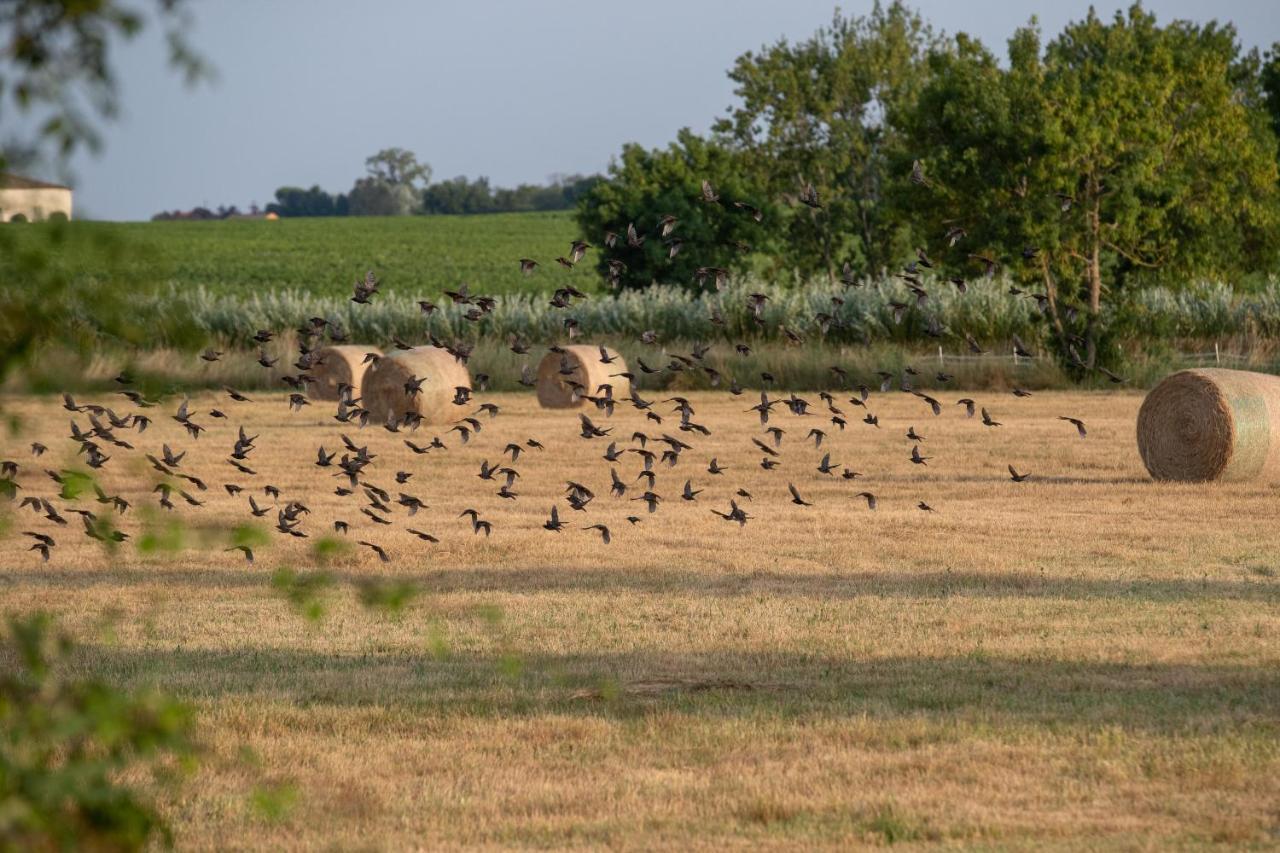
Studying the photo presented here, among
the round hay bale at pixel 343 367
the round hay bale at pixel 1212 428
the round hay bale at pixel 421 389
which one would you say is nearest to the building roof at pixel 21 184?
the round hay bale at pixel 1212 428

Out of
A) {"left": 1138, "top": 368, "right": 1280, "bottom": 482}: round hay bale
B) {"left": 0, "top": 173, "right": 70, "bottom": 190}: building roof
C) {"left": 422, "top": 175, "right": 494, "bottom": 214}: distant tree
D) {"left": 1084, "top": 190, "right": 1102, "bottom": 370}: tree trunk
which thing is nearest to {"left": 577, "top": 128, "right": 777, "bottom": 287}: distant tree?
{"left": 1084, "top": 190, "right": 1102, "bottom": 370}: tree trunk

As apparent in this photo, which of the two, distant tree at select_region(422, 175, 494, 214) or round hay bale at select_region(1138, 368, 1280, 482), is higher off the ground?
distant tree at select_region(422, 175, 494, 214)

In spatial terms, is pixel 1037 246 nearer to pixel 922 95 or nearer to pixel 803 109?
pixel 922 95

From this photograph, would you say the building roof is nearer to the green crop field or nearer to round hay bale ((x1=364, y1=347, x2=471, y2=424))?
round hay bale ((x1=364, y1=347, x2=471, y2=424))

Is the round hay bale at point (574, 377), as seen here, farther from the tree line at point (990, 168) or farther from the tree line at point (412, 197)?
the tree line at point (412, 197)

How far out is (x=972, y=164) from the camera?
158 ft

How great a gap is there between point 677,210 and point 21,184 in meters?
58.0

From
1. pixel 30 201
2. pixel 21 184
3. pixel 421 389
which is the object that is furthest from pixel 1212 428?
pixel 30 201

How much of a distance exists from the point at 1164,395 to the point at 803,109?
167 ft

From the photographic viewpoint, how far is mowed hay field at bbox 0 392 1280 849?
808 cm

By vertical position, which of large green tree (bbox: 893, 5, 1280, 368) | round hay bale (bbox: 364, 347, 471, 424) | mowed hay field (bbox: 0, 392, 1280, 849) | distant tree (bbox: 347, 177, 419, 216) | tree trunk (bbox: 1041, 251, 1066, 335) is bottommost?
mowed hay field (bbox: 0, 392, 1280, 849)

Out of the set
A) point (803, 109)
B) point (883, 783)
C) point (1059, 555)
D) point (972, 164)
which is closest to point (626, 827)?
point (883, 783)

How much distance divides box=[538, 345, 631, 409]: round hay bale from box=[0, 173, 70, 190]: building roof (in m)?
29.1

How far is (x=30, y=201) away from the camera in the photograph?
4.29 meters
